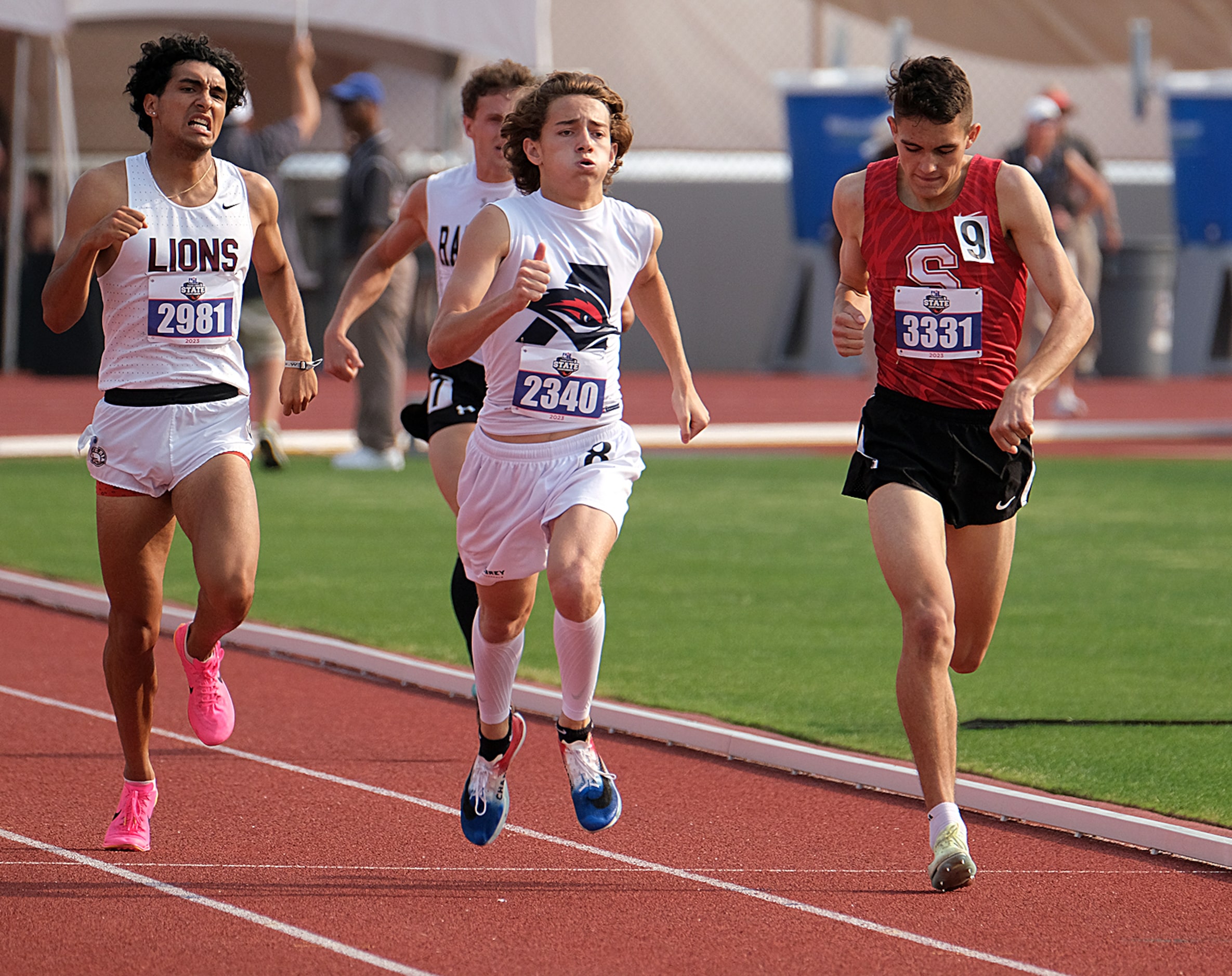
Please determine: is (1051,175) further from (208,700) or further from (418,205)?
(208,700)

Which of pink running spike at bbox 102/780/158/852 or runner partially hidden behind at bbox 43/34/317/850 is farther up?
runner partially hidden behind at bbox 43/34/317/850

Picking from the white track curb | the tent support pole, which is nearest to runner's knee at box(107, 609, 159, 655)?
the white track curb

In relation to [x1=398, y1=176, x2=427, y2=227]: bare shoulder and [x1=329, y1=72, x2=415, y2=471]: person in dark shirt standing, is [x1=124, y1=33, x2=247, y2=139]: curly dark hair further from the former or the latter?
[x1=329, y1=72, x2=415, y2=471]: person in dark shirt standing

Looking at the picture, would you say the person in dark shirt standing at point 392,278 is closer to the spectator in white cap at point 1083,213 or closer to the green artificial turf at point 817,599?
the green artificial turf at point 817,599

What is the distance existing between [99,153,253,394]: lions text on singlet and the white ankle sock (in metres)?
2.25

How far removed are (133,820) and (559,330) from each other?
5.86ft

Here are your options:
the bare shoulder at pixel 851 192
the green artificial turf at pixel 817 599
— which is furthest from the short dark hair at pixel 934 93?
the green artificial turf at pixel 817 599

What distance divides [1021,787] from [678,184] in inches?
786

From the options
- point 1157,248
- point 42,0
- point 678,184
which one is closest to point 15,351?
point 42,0

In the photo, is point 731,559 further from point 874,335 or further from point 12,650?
point 874,335

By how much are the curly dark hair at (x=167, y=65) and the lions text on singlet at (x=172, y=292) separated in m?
0.18

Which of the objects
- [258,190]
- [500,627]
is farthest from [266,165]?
[500,627]

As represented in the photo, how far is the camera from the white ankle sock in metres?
5.14

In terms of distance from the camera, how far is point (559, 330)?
18.4 feet
